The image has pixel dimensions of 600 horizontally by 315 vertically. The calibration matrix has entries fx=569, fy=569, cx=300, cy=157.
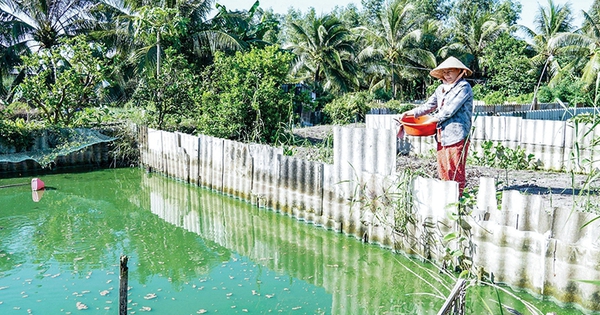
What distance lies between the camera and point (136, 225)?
9.97 m

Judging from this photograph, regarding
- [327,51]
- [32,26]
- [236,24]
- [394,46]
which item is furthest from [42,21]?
[394,46]

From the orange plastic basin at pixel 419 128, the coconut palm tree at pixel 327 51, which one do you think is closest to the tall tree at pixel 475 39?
the coconut palm tree at pixel 327 51

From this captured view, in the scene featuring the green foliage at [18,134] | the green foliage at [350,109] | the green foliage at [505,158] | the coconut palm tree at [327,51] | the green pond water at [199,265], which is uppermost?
the coconut palm tree at [327,51]

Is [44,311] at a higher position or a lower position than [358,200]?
lower

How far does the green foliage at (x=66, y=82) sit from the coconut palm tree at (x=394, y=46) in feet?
59.0

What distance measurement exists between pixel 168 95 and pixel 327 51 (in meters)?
13.6

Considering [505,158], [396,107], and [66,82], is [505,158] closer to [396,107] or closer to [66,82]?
[66,82]

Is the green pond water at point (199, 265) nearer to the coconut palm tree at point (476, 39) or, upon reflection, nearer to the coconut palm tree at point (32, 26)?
the coconut palm tree at point (32, 26)

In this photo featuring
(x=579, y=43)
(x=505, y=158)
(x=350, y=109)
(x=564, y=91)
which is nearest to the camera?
(x=505, y=158)

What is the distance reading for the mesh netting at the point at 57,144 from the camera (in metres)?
14.3

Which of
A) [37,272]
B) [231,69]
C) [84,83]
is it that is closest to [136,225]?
[37,272]

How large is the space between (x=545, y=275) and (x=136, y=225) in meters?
6.76

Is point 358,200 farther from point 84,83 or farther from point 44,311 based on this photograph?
point 84,83

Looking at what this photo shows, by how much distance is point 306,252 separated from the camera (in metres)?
8.33
